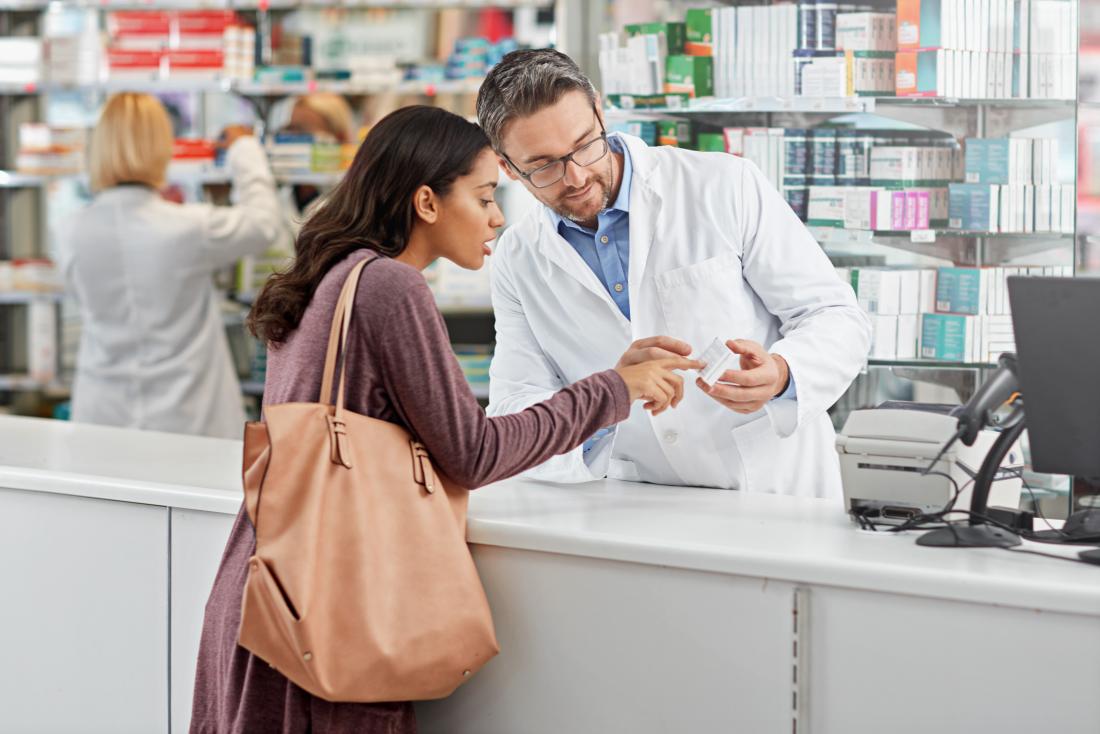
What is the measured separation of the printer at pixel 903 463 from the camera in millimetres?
1773

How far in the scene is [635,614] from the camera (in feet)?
5.59

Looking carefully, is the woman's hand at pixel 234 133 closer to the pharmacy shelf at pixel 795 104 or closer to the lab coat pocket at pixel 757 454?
the pharmacy shelf at pixel 795 104

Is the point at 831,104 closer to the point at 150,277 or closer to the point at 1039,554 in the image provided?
the point at 1039,554

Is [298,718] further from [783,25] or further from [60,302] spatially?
[60,302]

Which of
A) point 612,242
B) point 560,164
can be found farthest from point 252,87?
point 560,164

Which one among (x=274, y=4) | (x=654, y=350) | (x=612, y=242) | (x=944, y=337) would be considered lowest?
(x=944, y=337)

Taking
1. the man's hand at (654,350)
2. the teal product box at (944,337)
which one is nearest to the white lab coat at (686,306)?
the man's hand at (654,350)

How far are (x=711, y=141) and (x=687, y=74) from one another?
21cm

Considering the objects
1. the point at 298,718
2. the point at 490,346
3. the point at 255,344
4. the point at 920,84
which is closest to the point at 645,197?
the point at 298,718

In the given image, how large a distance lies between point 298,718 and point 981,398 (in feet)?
3.46

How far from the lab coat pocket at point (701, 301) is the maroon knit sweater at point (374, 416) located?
60cm

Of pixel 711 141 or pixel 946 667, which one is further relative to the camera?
pixel 711 141

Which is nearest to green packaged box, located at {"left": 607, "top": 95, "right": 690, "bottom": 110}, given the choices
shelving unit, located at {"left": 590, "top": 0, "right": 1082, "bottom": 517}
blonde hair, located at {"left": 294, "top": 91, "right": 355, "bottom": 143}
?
shelving unit, located at {"left": 590, "top": 0, "right": 1082, "bottom": 517}

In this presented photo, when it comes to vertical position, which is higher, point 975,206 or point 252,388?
point 975,206
